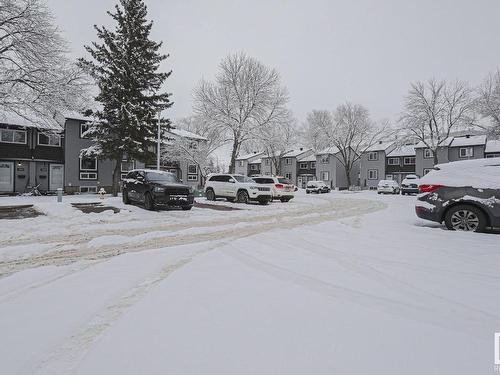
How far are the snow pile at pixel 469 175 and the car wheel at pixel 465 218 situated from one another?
24.6 inches

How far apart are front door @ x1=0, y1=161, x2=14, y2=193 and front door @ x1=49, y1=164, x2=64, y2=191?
9.35 feet

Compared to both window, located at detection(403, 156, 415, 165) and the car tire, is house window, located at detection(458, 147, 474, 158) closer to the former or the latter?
window, located at detection(403, 156, 415, 165)

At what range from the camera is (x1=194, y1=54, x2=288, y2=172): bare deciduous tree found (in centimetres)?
3184

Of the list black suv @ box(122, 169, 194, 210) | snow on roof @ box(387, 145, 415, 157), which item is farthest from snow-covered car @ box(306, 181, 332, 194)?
black suv @ box(122, 169, 194, 210)

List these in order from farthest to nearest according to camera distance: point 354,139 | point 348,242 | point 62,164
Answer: point 354,139
point 62,164
point 348,242

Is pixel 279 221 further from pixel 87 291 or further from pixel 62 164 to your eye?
pixel 62 164

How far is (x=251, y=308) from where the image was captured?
3293 mm

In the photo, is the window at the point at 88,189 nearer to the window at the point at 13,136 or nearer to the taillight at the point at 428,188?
the window at the point at 13,136

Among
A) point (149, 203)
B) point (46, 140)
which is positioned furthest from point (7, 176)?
point (149, 203)

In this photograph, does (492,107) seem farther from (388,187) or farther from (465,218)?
(465,218)

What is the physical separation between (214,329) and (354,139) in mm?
54563

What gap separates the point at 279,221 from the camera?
1089cm

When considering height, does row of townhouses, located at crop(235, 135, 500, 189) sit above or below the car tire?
above

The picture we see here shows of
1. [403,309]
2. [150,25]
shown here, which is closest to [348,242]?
[403,309]
